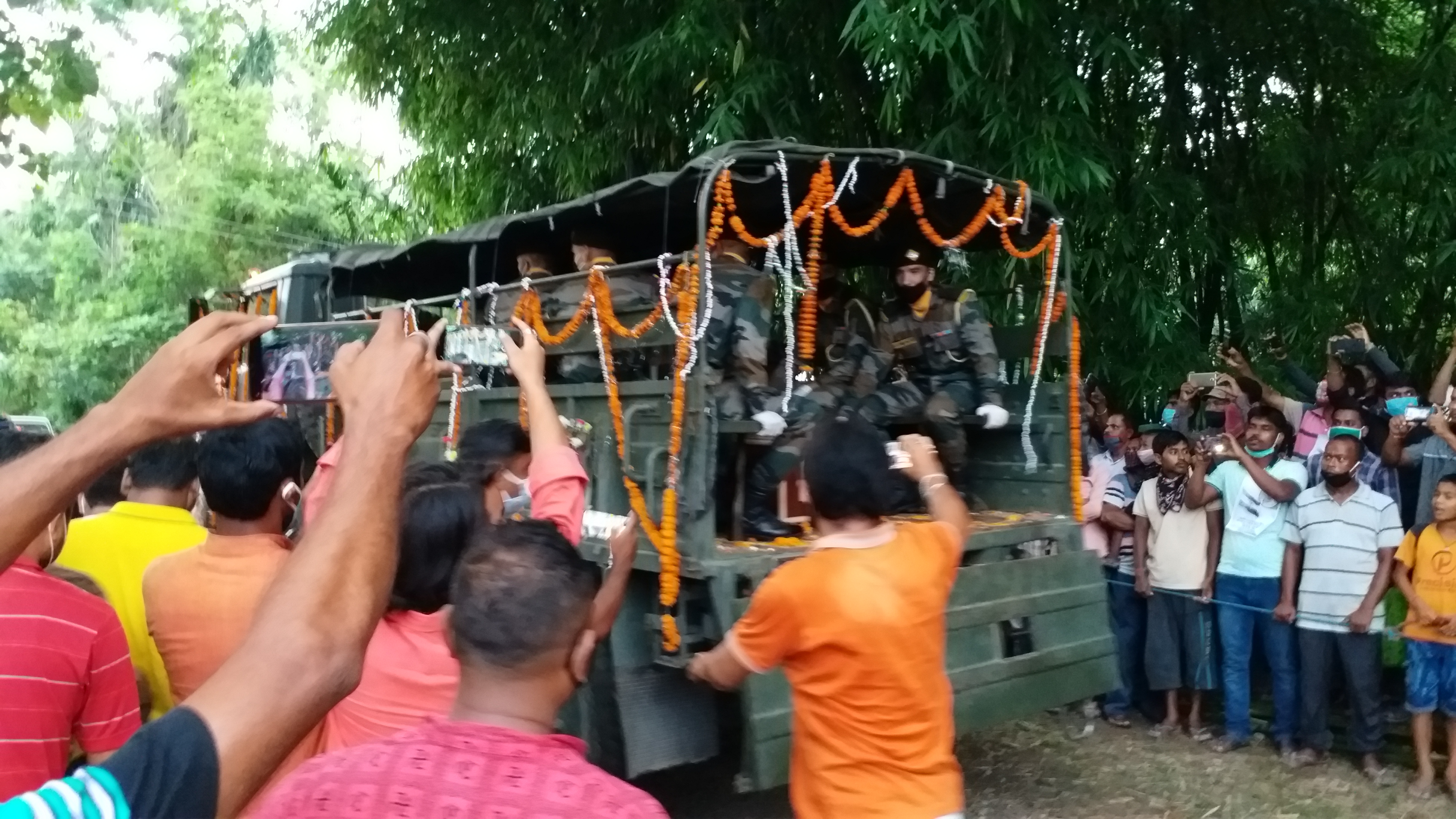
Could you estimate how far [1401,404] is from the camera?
5.67m

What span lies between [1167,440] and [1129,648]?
1152 mm

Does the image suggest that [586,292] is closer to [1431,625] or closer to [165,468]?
[165,468]

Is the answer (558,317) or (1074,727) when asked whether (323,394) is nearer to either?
(558,317)

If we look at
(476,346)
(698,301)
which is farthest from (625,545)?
(476,346)

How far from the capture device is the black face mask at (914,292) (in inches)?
216

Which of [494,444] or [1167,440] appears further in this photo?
[1167,440]

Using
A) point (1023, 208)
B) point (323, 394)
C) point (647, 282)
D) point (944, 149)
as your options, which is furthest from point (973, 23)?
point (323, 394)

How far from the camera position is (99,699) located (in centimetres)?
186

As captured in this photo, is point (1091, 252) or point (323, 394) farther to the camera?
point (1091, 252)

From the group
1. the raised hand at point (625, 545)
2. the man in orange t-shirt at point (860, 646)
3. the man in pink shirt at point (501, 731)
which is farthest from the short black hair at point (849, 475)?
the man in pink shirt at point (501, 731)

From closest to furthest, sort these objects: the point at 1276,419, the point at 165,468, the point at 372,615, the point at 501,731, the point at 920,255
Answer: the point at 372,615, the point at 501,731, the point at 165,468, the point at 1276,419, the point at 920,255

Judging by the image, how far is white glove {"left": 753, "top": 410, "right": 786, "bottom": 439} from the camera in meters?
4.38

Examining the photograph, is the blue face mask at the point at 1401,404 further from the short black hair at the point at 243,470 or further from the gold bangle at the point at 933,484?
the short black hair at the point at 243,470

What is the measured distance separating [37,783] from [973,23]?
217 inches
